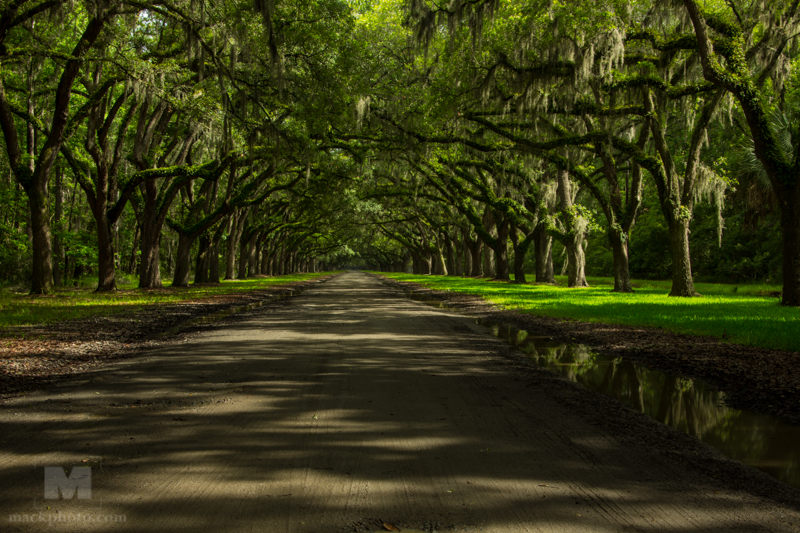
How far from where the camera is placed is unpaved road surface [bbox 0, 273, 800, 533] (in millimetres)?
2904

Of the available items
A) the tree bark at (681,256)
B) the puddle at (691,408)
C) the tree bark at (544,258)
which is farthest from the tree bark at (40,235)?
the tree bark at (544,258)

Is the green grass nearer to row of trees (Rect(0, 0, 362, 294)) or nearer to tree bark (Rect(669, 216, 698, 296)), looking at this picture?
tree bark (Rect(669, 216, 698, 296))

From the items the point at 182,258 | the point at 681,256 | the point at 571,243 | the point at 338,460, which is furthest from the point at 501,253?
the point at 338,460

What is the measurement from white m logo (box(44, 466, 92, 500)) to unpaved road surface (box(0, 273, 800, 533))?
35mm

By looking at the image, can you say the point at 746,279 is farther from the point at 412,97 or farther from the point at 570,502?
the point at 570,502

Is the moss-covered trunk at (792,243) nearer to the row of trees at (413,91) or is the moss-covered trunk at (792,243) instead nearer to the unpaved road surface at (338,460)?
the row of trees at (413,91)

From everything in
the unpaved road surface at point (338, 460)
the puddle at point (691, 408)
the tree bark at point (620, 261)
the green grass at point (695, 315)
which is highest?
the tree bark at point (620, 261)

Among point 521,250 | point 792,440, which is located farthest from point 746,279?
point 792,440

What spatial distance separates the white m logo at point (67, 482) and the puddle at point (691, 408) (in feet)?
14.1

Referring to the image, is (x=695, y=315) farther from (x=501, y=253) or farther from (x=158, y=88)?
(x=501, y=253)

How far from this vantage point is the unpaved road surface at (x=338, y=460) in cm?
290

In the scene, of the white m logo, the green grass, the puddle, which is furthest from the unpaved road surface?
the green grass

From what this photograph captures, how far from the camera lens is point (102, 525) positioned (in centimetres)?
281

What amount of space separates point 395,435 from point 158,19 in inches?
683
